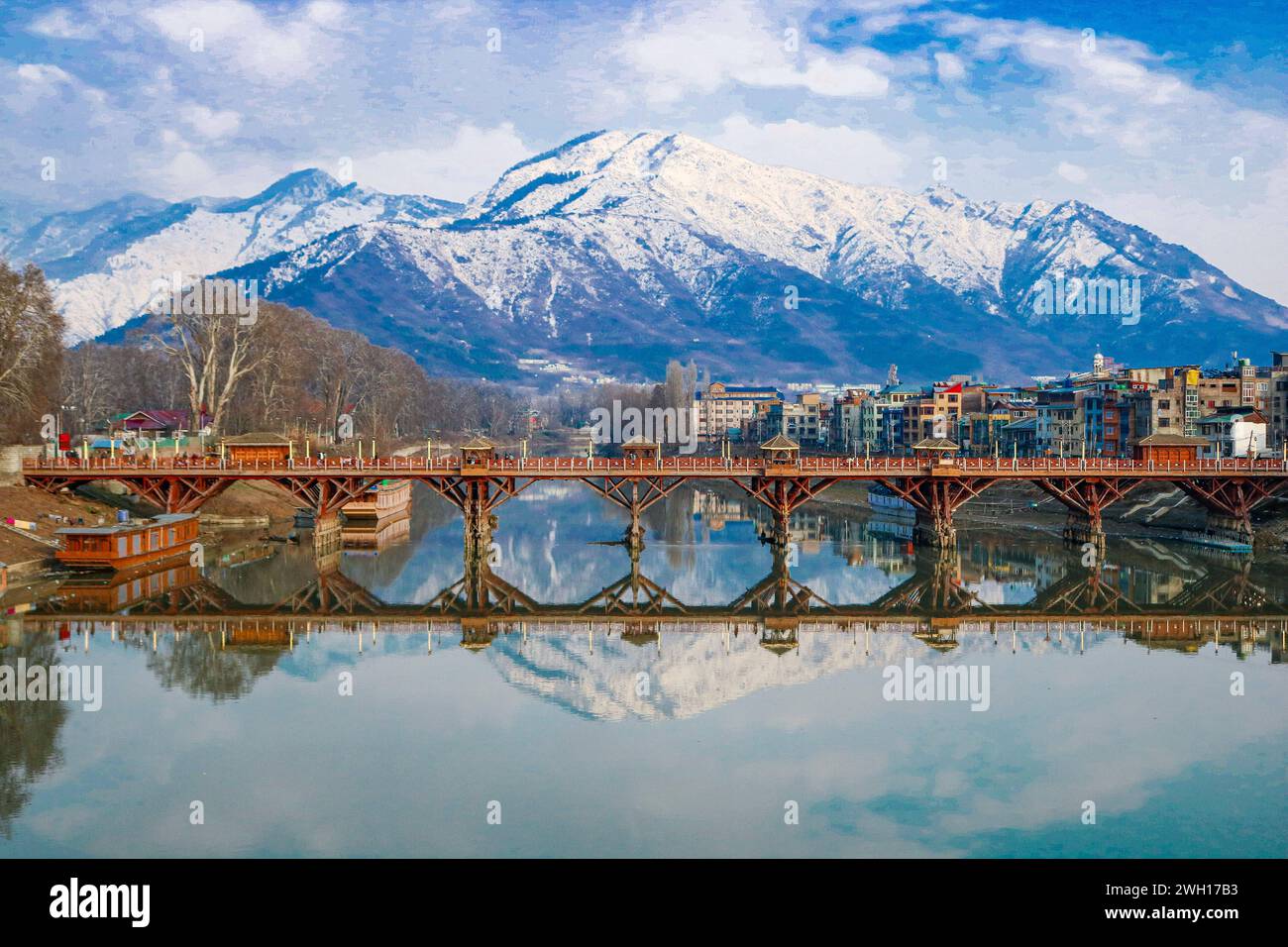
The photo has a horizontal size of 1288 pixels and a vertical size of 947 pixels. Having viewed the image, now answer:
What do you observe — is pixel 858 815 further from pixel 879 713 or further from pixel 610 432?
pixel 610 432

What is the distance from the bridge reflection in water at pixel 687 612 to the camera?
47156mm

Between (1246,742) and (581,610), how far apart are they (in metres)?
27.2

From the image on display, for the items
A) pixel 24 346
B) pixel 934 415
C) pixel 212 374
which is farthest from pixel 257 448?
pixel 934 415

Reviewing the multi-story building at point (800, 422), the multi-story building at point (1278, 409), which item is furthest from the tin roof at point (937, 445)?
the multi-story building at point (800, 422)

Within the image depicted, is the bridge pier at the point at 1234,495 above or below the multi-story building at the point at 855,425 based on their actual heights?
below

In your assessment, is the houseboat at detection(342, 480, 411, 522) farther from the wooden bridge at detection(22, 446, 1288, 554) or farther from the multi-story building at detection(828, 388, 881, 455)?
the multi-story building at detection(828, 388, 881, 455)

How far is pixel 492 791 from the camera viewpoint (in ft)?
94.2

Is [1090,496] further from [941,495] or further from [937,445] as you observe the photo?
[937,445]

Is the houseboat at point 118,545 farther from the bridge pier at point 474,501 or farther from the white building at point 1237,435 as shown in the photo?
the white building at point 1237,435

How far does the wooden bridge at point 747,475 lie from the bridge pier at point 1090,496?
82 millimetres

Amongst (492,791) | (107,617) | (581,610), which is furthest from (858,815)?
(107,617)

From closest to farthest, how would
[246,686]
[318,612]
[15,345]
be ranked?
[246,686] → [318,612] → [15,345]

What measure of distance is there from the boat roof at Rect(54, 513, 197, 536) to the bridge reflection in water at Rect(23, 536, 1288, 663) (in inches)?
104

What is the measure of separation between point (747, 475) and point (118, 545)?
111ft
